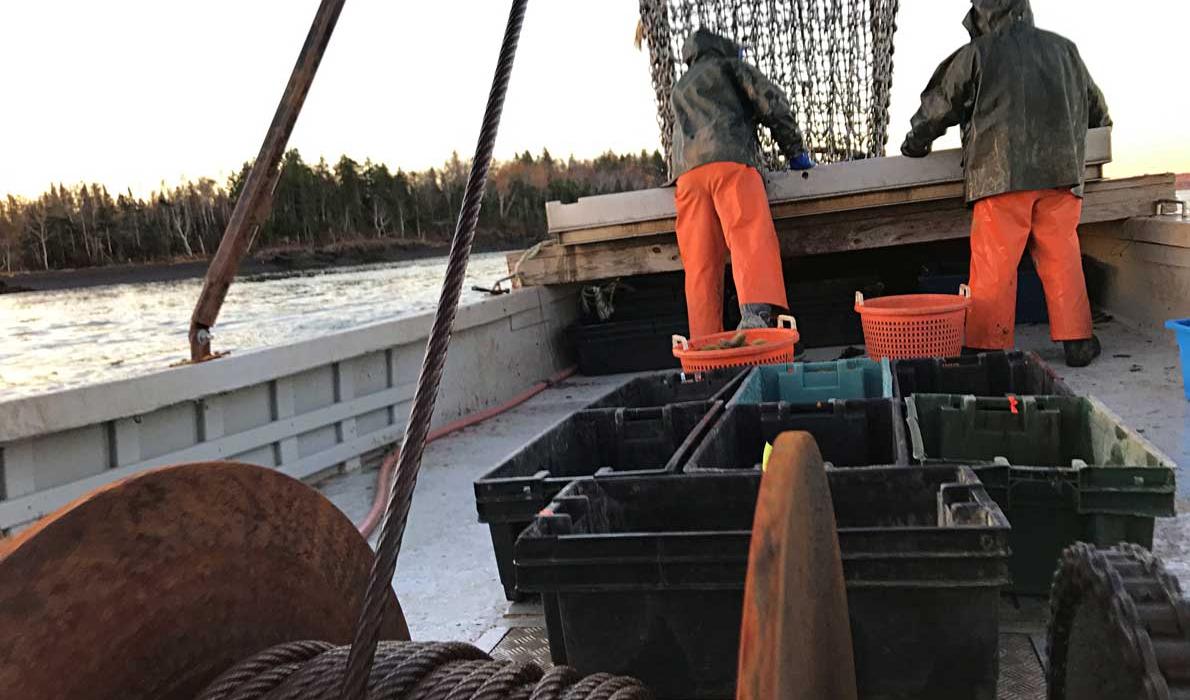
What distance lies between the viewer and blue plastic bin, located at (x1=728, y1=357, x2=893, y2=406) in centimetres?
391

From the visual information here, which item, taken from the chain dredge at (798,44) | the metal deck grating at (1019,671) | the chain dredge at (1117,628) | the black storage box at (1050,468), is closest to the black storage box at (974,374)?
the black storage box at (1050,468)

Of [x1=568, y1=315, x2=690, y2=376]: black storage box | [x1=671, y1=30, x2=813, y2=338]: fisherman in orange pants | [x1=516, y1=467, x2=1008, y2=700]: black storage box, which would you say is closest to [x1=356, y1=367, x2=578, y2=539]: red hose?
[x1=568, y1=315, x2=690, y2=376]: black storage box

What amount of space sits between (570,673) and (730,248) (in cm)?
504

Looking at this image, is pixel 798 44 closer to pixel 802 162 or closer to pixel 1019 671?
pixel 802 162

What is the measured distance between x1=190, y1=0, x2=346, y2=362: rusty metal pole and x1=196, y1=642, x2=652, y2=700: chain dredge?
2.58 metres

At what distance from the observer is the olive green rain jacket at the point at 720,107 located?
19.8ft

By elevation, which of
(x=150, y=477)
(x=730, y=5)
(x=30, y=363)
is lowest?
(x=30, y=363)

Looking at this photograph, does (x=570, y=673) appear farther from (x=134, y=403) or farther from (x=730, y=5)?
(x=730, y=5)

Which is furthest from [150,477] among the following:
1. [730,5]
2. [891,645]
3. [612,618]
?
[730,5]

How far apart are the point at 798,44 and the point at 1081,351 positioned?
368cm

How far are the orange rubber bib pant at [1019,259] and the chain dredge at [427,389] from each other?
521 centimetres

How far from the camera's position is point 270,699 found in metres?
1.17

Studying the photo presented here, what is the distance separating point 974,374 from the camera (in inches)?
147

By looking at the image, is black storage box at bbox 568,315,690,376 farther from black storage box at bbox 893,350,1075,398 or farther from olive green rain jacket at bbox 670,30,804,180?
black storage box at bbox 893,350,1075,398
